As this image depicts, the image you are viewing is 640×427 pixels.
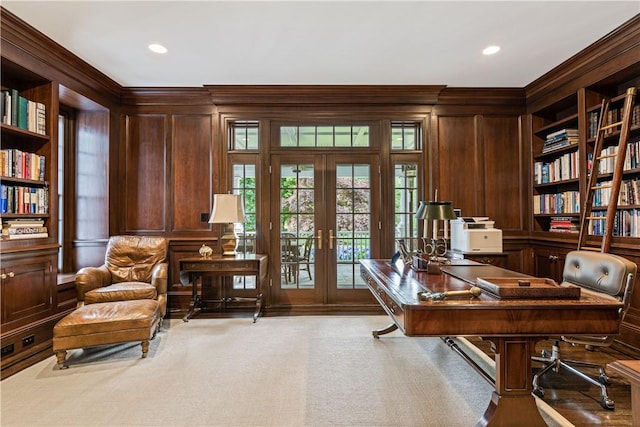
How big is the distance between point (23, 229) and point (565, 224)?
17.9 ft

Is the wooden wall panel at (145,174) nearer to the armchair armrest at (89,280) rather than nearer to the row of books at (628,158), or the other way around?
the armchair armrest at (89,280)

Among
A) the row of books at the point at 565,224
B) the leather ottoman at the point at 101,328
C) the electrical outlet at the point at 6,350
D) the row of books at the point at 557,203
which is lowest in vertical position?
the electrical outlet at the point at 6,350

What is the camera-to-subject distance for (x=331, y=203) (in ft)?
14.4

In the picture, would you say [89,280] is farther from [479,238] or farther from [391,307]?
[479,238]

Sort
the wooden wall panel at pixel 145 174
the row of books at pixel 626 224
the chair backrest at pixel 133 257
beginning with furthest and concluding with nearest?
1. the wooden wall panel at pixel 145 174
2. the chair backrest at pixel 133 257
3. the row of books at pixel 626 224

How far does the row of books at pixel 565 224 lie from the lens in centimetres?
376

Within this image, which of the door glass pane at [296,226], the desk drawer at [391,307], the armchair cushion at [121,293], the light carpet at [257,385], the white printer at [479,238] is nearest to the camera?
the desk drawer at [391,307]

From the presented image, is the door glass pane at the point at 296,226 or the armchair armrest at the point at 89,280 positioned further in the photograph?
the door glass pane at the point at 296,226

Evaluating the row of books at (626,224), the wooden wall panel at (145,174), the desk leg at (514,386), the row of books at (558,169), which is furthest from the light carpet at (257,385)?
the row of books at (558,169)

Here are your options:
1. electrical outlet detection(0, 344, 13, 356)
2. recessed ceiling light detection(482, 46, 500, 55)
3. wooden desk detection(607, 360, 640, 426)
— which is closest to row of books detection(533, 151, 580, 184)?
recessed ceiling light detection(482, 46, 500, 55)

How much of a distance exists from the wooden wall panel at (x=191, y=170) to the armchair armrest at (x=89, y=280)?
0.99 meters

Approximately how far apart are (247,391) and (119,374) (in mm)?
1059

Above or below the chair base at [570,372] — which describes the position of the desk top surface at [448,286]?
above

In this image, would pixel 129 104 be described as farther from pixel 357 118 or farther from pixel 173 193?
pixel 357 118
